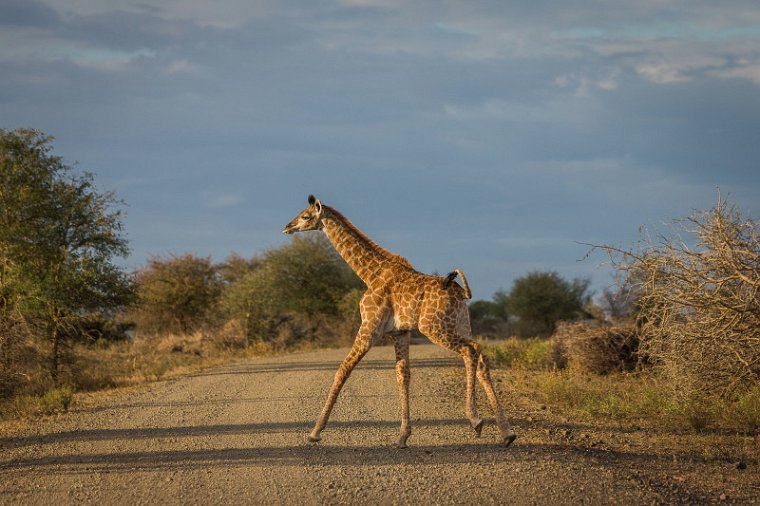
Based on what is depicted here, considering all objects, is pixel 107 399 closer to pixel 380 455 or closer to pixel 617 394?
pixel 380 455

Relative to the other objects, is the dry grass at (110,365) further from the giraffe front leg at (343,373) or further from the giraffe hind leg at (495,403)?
the giraffe hind leg at (495,403)

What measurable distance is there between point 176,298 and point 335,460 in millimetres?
36926

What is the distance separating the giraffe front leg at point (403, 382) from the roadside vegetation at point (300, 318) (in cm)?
432

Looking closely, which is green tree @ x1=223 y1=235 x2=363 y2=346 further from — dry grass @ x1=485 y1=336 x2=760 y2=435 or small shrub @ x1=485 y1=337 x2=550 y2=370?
dry grass @ x1=485 y1=336 x2=760 y2=435

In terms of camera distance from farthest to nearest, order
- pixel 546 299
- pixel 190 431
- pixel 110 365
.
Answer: pixel 546 299
pixel 110 365
pixel 190 431

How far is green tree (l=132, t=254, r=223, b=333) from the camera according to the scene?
45.4 m

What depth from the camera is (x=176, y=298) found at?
45.8 m

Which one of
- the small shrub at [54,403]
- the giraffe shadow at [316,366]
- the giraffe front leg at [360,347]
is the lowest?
the small shrub at [54,403]

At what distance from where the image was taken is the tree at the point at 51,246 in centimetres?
2309

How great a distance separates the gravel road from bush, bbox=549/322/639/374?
205 inches

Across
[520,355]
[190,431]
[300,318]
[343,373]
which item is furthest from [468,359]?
[300,318]

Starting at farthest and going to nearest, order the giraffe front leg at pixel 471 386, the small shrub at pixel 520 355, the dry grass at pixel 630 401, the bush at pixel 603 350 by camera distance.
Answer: the small shrub at pixel 520 355 < the bush at pixel 603 350 < the dry grass at pixel 630 401 < the giraffe front leg at pixel 471 386

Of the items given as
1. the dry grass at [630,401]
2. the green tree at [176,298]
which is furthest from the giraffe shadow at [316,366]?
the green tree at [176,298]

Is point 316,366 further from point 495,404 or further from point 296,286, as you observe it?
point 296,286
